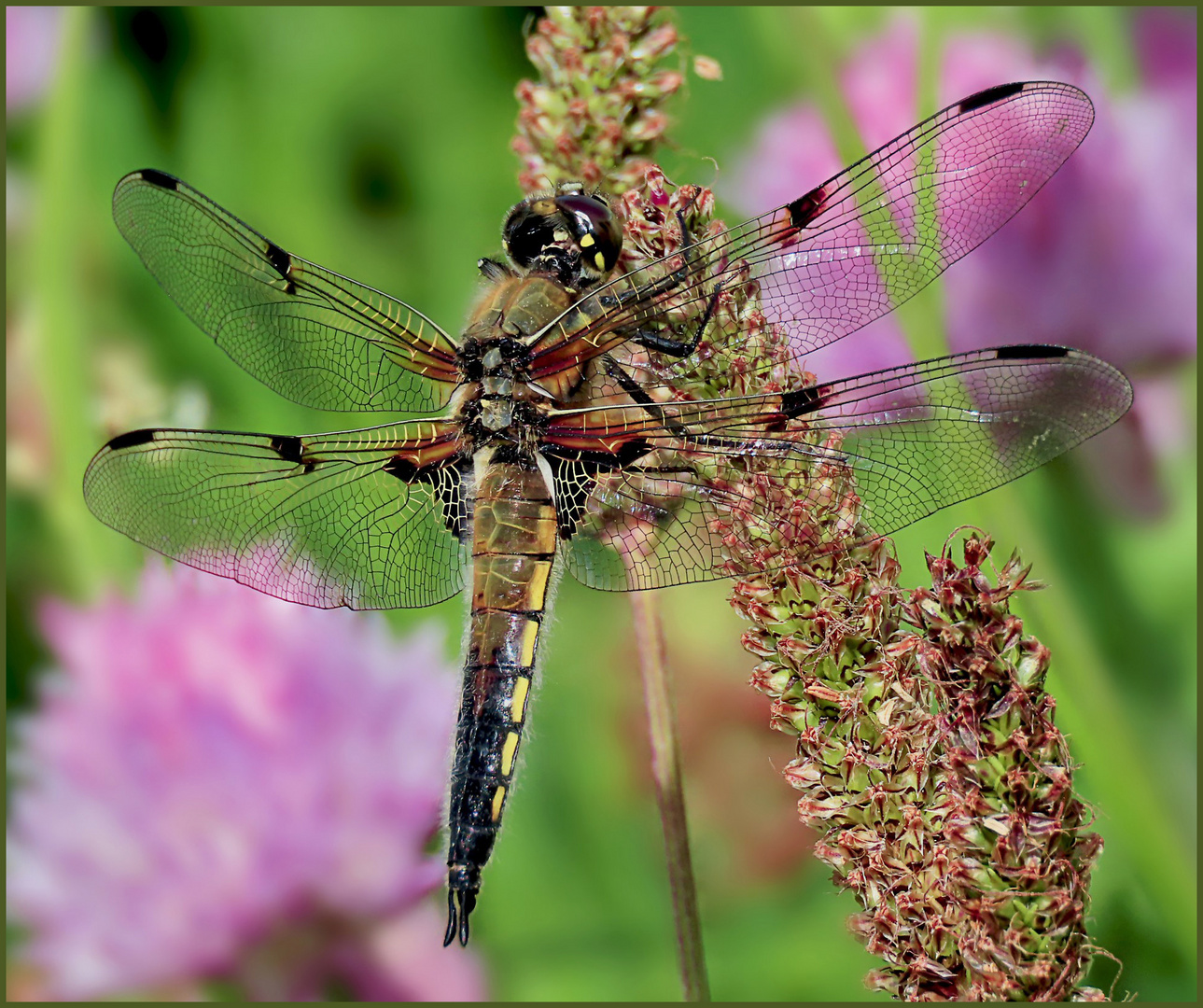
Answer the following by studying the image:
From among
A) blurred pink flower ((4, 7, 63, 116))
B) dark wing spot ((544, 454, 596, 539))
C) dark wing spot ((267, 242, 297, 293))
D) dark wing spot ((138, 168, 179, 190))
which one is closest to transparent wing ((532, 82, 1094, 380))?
dark wing spot ((544, 454, 596, 539))

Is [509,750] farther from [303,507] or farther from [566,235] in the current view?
[566,235]

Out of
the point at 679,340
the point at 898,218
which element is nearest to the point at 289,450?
the point at 679,340

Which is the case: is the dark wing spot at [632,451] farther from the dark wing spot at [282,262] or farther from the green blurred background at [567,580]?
the dark wing spot at [282,262]

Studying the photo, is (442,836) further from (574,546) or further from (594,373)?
(594,373)

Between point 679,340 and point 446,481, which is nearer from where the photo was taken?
point 679,340

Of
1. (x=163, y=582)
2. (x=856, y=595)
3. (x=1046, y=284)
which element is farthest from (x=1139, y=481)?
(x=163, y=582)

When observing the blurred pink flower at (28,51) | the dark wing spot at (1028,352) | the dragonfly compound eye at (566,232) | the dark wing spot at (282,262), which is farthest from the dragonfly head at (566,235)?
the blurred pink flower at (28,51)

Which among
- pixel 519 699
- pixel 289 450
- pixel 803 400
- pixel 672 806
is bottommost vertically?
pixel 672 806
